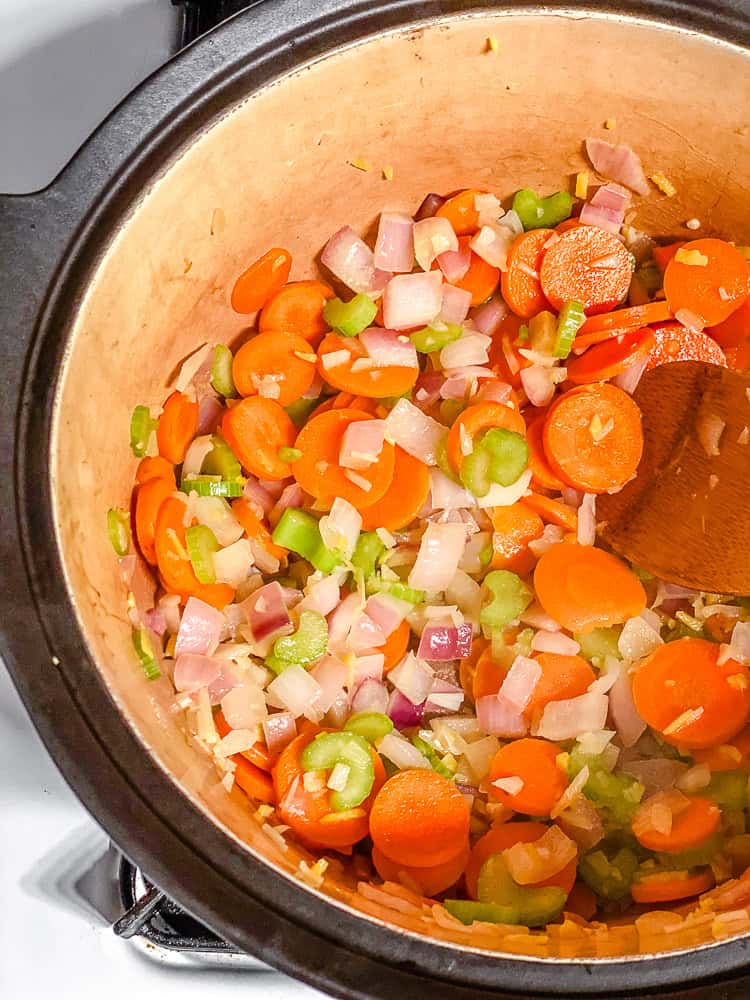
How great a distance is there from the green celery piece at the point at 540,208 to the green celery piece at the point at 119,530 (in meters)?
1.02

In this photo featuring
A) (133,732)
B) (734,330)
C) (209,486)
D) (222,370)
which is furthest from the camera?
(734,330)

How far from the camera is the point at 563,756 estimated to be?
1805 millimetres

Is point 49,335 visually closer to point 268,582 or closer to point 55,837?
point 268,582

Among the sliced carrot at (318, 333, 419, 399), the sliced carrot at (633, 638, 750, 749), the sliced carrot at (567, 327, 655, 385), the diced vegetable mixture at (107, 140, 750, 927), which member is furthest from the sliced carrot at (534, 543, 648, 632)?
the sliced carrot at (318, 333, 419, 399)

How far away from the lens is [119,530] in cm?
167

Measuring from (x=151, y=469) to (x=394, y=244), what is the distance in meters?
0.69

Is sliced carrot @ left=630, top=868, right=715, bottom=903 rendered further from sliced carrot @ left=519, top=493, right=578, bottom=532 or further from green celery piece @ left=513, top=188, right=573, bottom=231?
green celery piece @ left=513, top=188, right=573, bottom=231

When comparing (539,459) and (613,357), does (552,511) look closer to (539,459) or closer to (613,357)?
(539,459)

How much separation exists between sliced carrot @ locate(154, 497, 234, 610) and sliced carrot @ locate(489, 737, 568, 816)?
656 millimetres

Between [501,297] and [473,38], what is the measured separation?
0.57m

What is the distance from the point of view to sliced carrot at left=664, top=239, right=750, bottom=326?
1.93 metres

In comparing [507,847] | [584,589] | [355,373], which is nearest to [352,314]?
[355,373]

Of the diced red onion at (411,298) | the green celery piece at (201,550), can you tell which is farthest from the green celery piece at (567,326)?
the green celery piece at (201,550)

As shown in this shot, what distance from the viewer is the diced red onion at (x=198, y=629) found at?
1.74 meters
